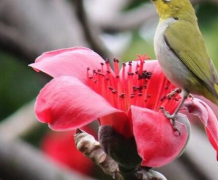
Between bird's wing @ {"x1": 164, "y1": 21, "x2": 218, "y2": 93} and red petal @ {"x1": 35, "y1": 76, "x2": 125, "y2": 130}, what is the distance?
429 millimetres

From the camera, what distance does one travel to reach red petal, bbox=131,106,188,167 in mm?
1521

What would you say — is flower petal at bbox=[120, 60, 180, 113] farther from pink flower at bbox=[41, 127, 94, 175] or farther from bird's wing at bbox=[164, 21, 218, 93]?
pink flower at bbox=[41, 127, 94, 175]

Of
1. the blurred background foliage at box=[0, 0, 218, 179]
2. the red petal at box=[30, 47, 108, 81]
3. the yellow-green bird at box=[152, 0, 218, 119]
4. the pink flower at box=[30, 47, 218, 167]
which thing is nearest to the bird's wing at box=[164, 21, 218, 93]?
the yellow-green bird at box=[152, 0, 218, 119]

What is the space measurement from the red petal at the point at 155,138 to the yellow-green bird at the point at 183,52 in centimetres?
18

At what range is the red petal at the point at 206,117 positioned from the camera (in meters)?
1.71

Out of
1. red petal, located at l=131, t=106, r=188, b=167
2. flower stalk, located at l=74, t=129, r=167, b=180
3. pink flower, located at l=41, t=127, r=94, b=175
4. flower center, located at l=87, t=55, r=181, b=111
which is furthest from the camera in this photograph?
pink flower, located at l=41, t=127, r=94, b=175

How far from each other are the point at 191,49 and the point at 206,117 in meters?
0.38

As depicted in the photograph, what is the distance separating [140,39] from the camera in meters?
4.75

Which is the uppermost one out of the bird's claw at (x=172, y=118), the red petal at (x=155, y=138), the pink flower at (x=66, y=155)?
the red petal at (x=155, y=138)

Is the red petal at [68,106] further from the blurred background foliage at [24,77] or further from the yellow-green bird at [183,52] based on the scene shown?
the blurred background foliage at [24,77]

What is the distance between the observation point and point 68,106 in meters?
1.60

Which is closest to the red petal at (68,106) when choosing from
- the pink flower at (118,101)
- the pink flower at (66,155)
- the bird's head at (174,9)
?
the pink flower at (118,101)

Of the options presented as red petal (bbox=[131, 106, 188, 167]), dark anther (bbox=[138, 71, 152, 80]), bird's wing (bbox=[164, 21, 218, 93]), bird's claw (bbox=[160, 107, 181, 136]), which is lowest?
bird's wing (bbox=[164, 21, 218, 93])

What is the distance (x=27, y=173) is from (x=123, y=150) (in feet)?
3.65
